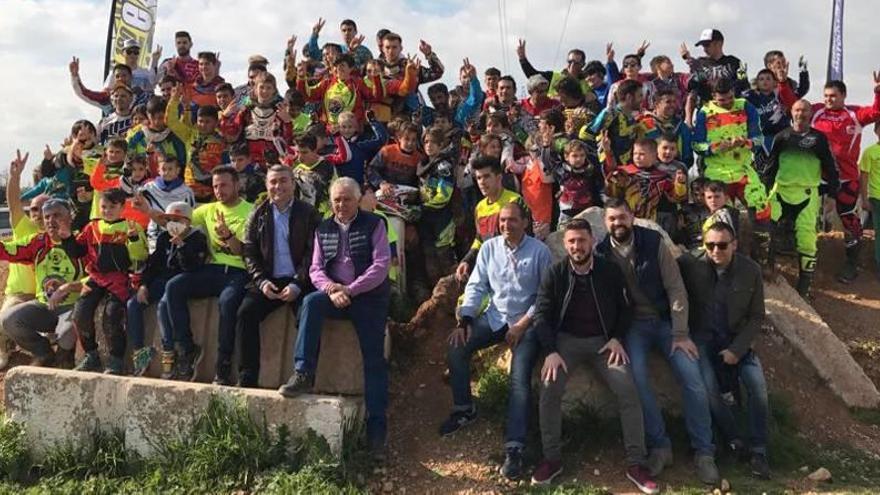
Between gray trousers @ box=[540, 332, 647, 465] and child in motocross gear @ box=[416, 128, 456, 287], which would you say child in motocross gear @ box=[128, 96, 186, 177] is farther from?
gray trousers @ box=[540, 332, 647, 465]

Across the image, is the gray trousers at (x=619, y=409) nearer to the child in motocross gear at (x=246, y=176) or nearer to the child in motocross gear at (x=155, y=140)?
the child in motocross gear at (x=246, y=176)

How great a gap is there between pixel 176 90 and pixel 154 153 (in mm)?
855

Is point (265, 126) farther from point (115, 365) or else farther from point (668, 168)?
point (668, 168)

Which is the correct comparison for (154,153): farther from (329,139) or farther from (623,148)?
(623,148)

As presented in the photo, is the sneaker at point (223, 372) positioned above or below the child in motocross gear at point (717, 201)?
below

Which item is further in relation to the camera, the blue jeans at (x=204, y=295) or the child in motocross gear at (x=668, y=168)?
the child in motocross gear at (x=668, y=168)

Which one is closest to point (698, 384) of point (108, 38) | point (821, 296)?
point (821, 296)

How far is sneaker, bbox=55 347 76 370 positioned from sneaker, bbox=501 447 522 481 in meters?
4.74

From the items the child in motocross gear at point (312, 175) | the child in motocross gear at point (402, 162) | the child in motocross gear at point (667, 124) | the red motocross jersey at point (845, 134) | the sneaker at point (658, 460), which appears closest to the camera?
the sneaker at point (658, 460)

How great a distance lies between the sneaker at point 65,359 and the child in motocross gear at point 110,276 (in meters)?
0.73

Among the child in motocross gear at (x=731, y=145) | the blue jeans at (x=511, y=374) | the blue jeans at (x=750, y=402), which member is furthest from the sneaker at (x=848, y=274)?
the blue jeans at (x=511, y=374)

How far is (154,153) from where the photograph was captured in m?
8.30

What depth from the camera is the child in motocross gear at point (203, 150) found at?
816cm

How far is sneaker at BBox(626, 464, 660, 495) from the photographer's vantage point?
15.5 feet
